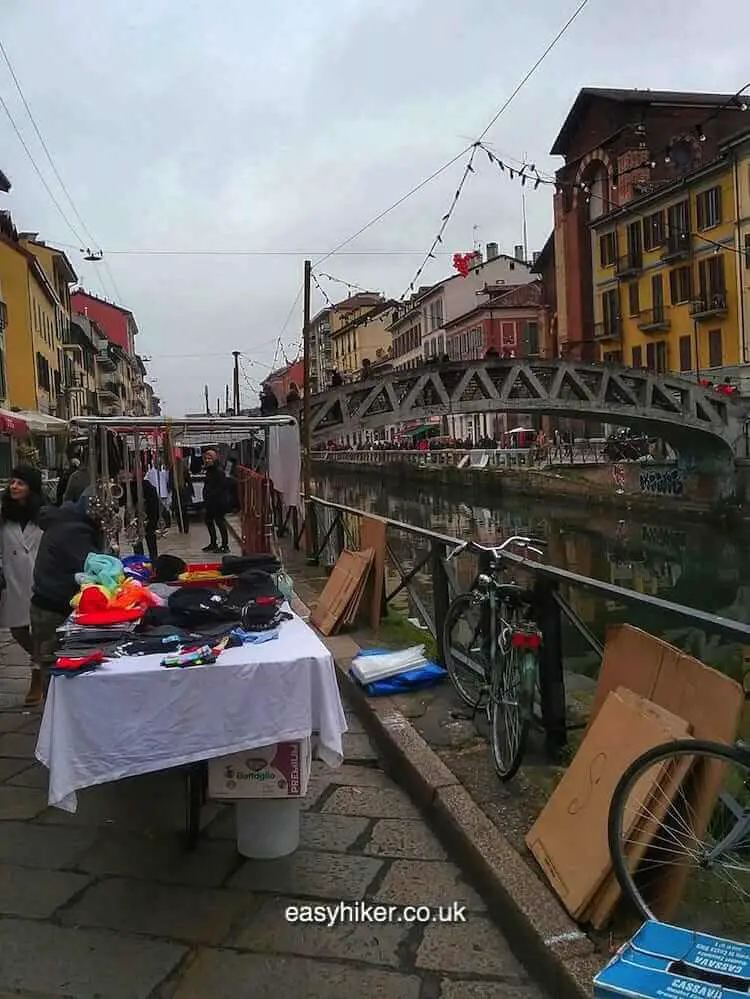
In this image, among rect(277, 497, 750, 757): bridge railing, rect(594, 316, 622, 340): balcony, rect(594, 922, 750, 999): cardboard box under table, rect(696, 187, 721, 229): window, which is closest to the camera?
rect(594, 922, 750, 999): cardboard box under table

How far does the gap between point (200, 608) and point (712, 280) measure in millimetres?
38522

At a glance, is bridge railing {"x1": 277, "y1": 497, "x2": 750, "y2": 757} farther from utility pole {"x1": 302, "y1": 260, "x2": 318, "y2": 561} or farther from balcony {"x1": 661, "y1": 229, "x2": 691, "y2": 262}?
balcony {"x1": 661, "y1": 229, "x2": 691, "y2": 262}

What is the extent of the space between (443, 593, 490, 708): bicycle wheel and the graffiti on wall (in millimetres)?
28441

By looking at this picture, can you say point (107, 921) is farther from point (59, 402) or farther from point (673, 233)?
point (59, 402)

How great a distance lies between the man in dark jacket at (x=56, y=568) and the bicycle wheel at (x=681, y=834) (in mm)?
3315

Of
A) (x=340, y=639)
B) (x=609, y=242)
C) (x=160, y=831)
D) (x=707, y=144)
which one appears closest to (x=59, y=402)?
(x=609, y=242)

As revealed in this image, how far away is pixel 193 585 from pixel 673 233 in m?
39.9

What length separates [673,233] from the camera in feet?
132

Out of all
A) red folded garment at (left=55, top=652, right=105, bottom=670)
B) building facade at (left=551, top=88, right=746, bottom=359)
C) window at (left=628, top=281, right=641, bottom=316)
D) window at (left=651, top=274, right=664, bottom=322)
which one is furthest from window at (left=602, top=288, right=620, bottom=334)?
red folded garment at (left=55, top=652, right=105, bottom=670)

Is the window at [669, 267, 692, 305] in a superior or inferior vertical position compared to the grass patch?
superior

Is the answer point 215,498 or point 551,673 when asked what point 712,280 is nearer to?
point 215,498

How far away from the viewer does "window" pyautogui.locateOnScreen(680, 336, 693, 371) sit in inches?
1613

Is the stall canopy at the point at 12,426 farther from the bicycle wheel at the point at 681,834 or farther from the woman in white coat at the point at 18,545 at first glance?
Answer: the bicycle wheel at the point at 681,834

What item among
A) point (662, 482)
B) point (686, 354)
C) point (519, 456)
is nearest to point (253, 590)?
point (662, 482)
